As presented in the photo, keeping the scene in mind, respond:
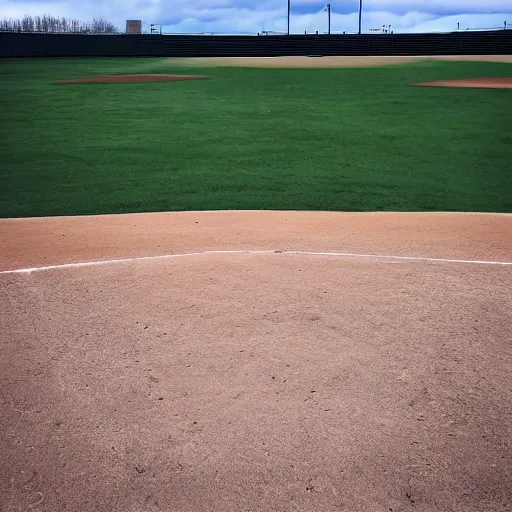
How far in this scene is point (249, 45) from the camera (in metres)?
44.1

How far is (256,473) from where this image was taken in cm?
297

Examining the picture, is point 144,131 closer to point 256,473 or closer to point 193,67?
point 256,473

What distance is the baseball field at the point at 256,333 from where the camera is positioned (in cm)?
297

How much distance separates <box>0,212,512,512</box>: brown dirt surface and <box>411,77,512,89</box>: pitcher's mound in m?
16.2

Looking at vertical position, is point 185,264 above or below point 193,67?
below

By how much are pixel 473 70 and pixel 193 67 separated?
12575mm

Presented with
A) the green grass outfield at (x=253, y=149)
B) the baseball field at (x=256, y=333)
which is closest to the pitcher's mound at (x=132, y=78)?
the green grass outfield at (x=253, y=149)

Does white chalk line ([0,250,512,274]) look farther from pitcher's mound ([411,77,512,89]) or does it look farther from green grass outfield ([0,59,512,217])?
pitcher's mound ([411,77,512,89])

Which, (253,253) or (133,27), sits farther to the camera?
(133,27)

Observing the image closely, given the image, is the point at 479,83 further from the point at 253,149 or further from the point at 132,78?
the point at 253,149

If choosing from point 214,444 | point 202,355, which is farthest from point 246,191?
point 214,444

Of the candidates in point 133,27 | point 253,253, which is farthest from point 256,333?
point 133,27

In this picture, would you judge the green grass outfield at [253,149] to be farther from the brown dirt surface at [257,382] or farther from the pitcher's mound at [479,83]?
the brown dirt surface at [257,382]

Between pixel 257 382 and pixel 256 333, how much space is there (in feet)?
2.04
